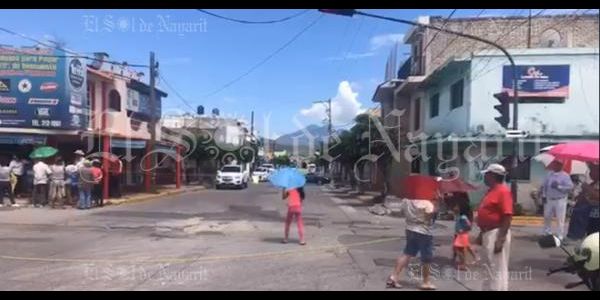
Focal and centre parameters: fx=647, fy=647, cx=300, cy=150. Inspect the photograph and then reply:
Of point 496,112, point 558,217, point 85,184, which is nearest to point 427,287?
point 496,112

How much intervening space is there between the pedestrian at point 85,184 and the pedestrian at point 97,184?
0.47 feet

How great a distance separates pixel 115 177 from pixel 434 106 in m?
18.0

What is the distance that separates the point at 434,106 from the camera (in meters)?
7.80

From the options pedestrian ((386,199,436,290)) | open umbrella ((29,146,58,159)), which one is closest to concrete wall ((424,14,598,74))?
pedestrian ((386,199,436,290))

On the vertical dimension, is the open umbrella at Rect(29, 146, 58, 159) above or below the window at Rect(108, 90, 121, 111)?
below

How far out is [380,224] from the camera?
16.3 meters

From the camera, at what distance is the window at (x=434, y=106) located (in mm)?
7516

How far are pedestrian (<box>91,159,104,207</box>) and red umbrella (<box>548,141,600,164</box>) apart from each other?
15.8 meters

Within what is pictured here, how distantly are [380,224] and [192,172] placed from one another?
1217 inches

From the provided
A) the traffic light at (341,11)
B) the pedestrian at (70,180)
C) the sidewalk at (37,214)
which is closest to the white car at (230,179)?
the sidewalk at (37,214)

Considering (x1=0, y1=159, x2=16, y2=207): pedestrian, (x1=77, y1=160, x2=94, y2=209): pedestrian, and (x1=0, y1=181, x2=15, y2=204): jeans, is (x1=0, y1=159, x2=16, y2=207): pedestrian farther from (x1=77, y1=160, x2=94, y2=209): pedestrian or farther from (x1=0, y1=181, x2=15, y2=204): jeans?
(x1=77, y1=160, x2=94, y2=209): pedestrian

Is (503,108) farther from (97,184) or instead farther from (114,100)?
(114,100)

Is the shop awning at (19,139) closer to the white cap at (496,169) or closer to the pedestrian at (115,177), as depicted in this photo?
the pedestrian at (115,177)

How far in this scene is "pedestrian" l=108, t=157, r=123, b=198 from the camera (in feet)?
74.2
